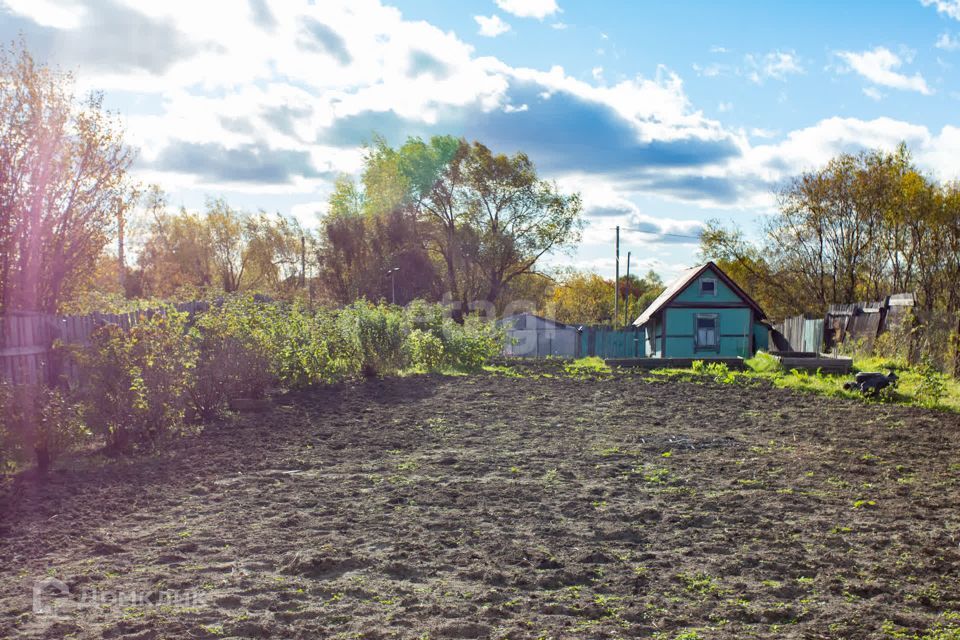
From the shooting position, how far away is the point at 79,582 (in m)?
4.03

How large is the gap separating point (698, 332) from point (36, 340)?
2480 cm

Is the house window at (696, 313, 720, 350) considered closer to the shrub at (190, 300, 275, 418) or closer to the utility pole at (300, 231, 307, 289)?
the shrub at (190, 300, 275, 418)

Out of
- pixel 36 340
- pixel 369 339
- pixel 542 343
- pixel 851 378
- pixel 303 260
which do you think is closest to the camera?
pixel 36 340

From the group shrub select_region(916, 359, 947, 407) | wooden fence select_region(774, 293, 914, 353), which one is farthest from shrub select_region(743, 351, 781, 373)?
shrub select_region(916, 359, 947, 407)

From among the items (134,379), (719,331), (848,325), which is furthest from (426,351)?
(719,331)

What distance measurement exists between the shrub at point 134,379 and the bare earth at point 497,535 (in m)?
0.46

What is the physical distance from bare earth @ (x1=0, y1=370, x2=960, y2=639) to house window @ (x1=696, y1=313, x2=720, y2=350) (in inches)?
828

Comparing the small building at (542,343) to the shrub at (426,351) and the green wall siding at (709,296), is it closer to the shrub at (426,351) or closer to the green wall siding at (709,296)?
the green wall siding at (709,296)

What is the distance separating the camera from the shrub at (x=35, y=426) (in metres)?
6.74

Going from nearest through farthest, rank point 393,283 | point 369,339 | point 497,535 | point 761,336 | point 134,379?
1. point 497,535
2. point 134,379
3. point 369,339
4. point 761,336
5. point 393,283

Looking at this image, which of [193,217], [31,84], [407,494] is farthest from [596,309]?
[407,494]

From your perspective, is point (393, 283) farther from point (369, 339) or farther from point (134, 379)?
point (134, 379)

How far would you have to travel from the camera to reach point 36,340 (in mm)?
9984

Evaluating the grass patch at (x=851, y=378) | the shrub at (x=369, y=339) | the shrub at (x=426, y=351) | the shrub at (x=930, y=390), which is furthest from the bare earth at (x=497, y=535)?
the shrub at (x=426, y=351)
